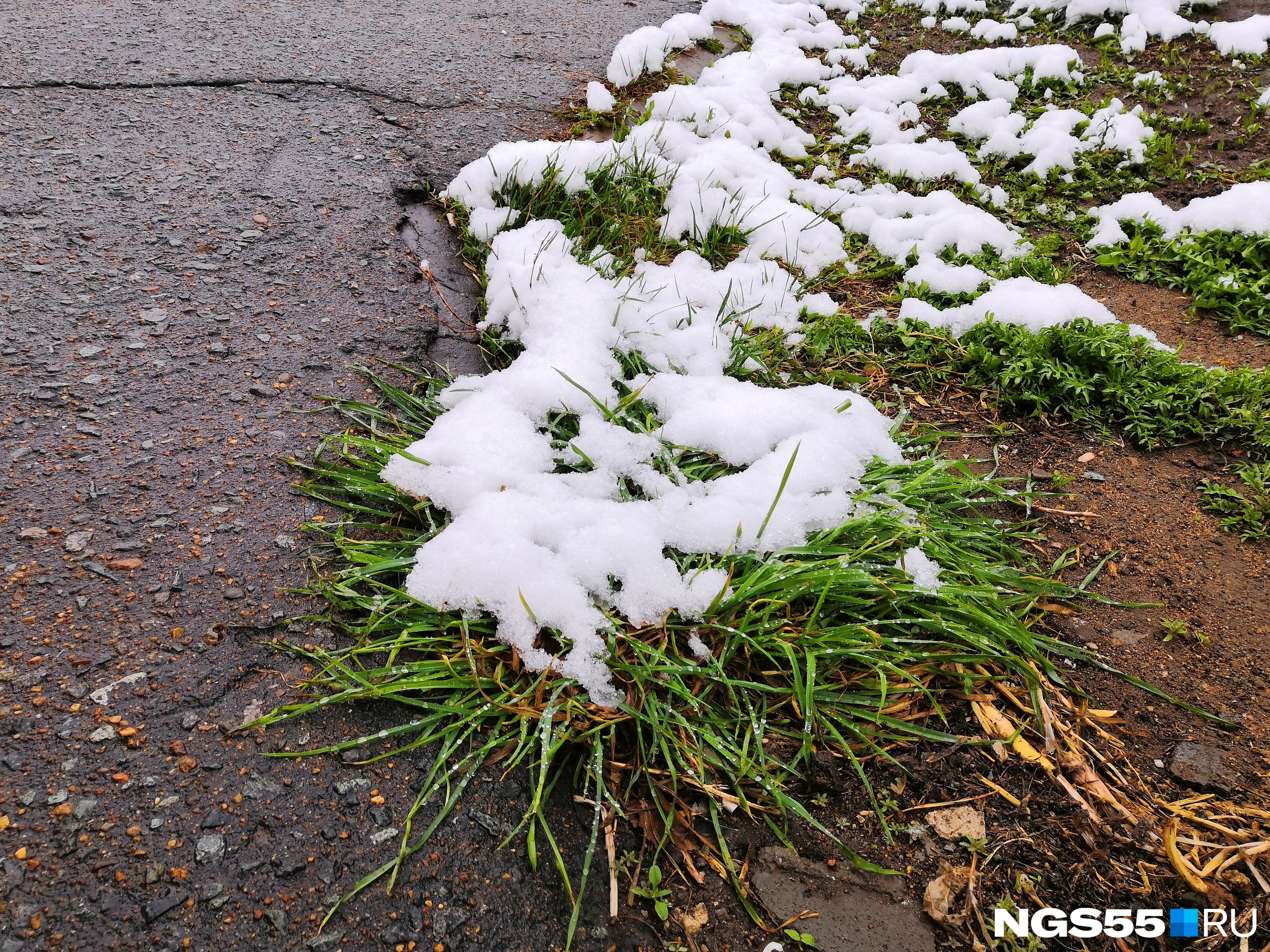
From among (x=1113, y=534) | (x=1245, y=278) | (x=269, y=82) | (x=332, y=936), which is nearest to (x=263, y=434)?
(x=332, y=936)

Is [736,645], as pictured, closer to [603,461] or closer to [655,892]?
[655,892]

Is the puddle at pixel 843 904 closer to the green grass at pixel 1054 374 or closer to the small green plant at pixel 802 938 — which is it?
the small green plant at pixel 802 938

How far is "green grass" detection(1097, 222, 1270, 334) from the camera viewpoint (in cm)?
253

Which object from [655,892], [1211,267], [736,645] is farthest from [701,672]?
[1211,267]

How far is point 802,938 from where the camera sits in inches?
49.3

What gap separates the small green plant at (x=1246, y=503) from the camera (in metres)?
1.94

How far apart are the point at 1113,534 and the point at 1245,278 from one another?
1.42m

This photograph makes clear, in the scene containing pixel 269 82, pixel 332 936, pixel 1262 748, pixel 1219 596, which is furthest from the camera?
pixel 269 82

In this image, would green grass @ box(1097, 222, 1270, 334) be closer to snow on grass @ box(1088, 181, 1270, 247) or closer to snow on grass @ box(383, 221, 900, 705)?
snow on grass @ box(1088, 181, 1270, 247)

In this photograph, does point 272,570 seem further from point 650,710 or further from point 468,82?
point 468,82

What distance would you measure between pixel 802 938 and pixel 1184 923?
0.68 meters

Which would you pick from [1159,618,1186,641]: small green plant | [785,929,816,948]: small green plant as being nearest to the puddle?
[785,929,816,948]: small green plant

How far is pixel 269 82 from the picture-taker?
302 centimetres

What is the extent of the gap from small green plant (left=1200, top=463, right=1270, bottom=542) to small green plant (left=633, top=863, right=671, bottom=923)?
1786 millimetres
